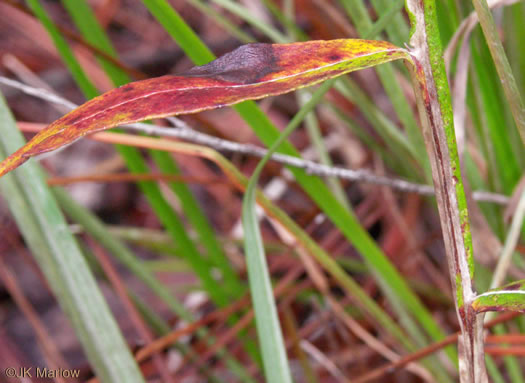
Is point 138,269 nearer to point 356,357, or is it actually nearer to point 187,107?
point 356,357

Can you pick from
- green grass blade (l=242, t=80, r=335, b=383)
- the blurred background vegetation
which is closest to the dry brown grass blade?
the blurred background vegetation

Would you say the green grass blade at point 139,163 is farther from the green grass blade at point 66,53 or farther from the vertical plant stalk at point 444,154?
the vertical plant stalk at point 444,154

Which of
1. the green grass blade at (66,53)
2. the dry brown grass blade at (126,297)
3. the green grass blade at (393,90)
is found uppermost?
the green grass blade at (66,53)

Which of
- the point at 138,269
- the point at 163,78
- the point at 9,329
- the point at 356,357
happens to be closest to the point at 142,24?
the point at 9,329

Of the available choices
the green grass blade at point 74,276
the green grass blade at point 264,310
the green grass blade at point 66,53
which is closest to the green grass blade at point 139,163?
the green grass blade at point 66,53

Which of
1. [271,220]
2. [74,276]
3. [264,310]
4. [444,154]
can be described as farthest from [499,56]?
[271,220]
